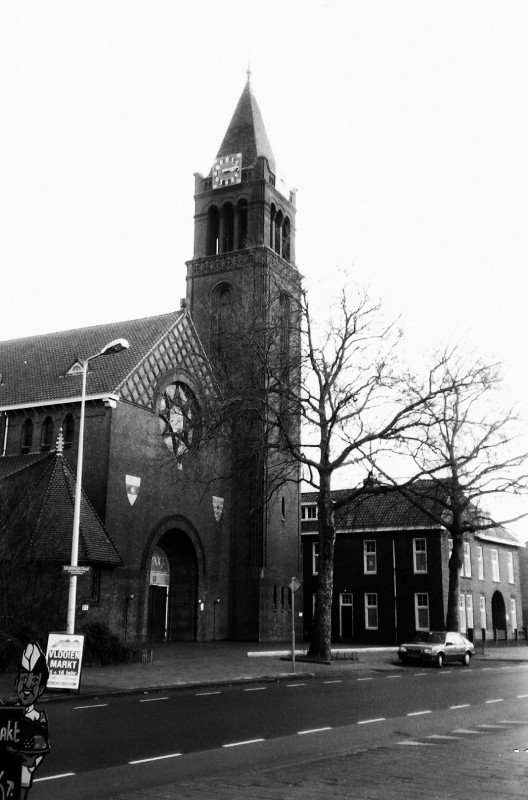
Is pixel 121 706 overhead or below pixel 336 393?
below

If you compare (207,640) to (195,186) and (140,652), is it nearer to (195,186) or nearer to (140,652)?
(140,652)

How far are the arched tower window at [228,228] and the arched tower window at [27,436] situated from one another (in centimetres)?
1683

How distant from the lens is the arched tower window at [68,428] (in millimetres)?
34688

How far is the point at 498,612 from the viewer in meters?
53.4

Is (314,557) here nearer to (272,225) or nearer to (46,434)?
(272,225)

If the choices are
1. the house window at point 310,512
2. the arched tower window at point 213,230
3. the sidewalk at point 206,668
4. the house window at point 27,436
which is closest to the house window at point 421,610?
the sidewalk at point 206,668

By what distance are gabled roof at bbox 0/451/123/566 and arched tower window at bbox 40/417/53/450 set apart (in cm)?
174

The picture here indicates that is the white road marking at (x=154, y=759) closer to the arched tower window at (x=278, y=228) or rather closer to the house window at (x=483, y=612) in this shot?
the arched tower window at (x=278, y=228)

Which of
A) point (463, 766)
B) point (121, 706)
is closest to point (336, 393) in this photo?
point (121, 706)

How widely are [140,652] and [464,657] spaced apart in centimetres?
1343

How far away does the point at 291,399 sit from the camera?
95.7ft

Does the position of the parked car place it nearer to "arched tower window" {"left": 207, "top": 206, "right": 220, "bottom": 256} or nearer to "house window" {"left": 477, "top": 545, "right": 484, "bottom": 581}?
"house window" {"left": 477, "top": 545, "right": 484, "bottom": 581}

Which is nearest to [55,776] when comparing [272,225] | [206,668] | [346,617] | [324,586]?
[206,668]

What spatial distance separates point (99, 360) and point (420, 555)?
21.7 meters
